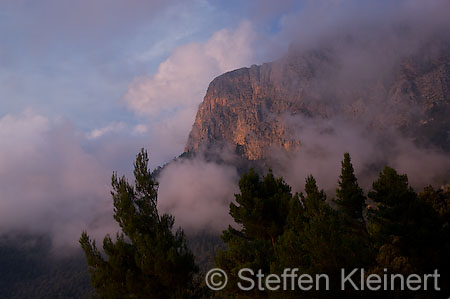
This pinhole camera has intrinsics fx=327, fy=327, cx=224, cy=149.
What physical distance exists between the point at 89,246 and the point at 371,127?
8112 inches

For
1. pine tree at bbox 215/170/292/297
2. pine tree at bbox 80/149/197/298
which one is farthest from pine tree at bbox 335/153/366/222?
pine tree at bbox 80/149/197/298

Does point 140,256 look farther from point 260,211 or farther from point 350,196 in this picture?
point 350,196

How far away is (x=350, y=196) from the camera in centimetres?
3238

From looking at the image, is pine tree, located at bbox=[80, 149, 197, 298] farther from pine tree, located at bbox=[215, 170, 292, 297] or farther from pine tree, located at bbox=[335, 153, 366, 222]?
pine tree, located at bbox=[335, 153, 366, 222]

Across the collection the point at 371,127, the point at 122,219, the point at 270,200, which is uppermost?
the point at 371,127

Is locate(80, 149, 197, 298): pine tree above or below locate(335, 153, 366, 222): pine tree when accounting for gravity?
below

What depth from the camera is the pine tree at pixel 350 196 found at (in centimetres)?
3209

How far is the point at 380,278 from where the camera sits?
56.0 feet

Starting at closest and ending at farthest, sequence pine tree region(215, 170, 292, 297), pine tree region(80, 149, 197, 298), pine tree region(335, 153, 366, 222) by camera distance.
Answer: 1. pine tree region(80, 149, 197, 298)
2. pine tree region(215, 170, 292, 297)
3. pine tree region(335, 153, 366, 222)

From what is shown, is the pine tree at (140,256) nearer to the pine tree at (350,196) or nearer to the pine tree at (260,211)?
the pine tree at (260,211)

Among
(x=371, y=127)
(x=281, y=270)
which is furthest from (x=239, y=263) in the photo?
(x=371, y=127)

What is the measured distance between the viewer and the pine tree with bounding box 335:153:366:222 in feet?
105

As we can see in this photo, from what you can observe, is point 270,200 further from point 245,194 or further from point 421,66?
point 421,66

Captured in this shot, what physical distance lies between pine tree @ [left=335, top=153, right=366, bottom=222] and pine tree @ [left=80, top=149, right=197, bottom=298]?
19.4m
